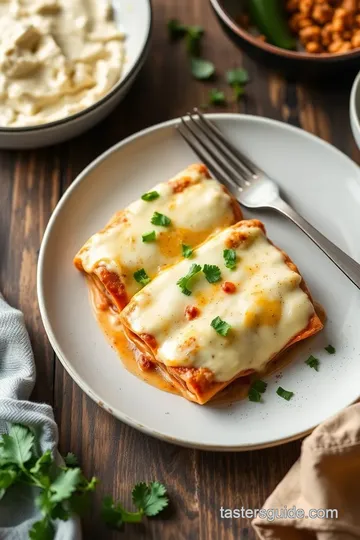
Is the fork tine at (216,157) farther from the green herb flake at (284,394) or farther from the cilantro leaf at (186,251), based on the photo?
the green herb flake at (284,394)

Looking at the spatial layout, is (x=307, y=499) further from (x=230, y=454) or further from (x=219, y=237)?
(x=219, y=237)

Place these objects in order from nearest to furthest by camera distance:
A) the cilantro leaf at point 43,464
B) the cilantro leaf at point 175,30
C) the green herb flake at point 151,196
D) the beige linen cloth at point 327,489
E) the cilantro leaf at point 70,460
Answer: the beige linen cloth at point 327,489
the cilantro leaf at point 43,464
the cilantro leaf at point 70,460
the green herb flake at point 151,196
the cilantro leaf at point 175,30

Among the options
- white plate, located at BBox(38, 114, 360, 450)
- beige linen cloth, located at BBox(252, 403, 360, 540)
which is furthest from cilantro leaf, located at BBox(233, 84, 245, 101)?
beige linen cloth, located at BBox(252, 403, 360, 540)

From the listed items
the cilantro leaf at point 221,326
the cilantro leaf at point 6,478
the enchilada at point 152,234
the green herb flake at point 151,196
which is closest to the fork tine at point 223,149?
the enchilada at point 152,234

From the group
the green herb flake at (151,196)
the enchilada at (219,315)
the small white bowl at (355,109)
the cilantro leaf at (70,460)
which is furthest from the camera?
the small white bowl at (355,109)

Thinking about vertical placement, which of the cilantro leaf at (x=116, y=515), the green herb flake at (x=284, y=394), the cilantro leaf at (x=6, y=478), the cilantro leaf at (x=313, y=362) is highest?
the cilantro leaf at (x=313, y=362)

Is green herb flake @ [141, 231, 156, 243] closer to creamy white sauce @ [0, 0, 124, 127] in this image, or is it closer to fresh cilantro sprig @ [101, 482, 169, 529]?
creamy white sauce @ [0, 0, 124, 127]
